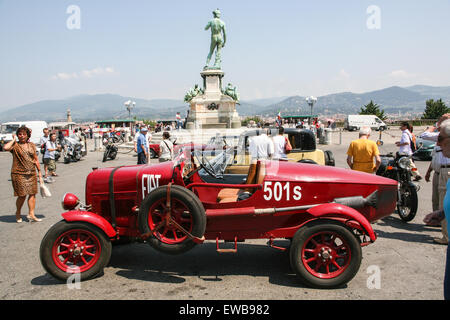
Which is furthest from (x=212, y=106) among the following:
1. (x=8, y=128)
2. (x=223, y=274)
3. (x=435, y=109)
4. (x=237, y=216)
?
(x=435, y=109)

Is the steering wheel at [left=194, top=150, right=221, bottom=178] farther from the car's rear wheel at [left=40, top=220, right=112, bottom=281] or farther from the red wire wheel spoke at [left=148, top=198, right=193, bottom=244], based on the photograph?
the car's rear wheel at [left=40, top=220, right=112, bottom=281]

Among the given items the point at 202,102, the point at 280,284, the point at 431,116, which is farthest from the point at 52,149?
the point at 431,116

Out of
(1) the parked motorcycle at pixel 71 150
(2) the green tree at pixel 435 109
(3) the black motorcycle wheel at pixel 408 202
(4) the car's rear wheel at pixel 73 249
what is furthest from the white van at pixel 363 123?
(4) the car's rear wheel at pixel 73 249

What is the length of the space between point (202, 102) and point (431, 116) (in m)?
34.8

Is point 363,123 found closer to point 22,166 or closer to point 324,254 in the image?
point 22,166

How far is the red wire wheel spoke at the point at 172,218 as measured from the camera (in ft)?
12.8

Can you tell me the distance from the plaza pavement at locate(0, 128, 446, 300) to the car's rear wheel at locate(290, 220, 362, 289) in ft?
0.43

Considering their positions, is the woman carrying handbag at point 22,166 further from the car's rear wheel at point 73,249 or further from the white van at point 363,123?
the white van at point 363,123

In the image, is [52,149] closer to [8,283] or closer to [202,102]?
[8,283]

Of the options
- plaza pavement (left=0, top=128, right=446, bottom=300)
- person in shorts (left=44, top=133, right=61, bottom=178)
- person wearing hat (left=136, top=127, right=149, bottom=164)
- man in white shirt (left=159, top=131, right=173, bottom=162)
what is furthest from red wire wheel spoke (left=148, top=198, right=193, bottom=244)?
person in shorts (left=44, top=133, right=61, bottom=178)

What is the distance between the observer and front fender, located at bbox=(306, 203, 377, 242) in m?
3.80

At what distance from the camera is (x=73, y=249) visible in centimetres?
400

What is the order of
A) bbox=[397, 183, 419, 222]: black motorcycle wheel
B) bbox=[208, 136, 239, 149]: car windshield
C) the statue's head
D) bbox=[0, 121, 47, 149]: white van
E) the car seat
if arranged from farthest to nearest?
the statue's head, bbox=[0, 121, 47, 149]: white van, bbox=[208, 136, 239, 149]: car windshield, bbox=[397, 183, 419, 222]: black motorcycle wheel, the car seat

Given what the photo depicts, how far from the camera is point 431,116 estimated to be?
1929 inches
